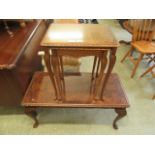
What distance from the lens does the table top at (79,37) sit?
0.91 meters

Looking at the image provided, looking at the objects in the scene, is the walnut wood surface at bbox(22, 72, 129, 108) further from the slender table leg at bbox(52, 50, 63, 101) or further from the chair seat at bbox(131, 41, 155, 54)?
the chair seat at bbox(131, 41, 155, 54)

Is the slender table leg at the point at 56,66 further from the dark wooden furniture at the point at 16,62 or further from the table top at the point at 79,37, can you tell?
the dark wooden furniture at the point at 16,62

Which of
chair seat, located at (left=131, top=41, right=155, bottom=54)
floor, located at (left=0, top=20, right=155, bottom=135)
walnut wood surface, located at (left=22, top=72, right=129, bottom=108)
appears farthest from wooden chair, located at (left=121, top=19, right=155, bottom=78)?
walnut wood surface, located at (left=22, top=72, right=129, bottom=108)

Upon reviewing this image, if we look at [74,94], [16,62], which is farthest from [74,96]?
[16,62]

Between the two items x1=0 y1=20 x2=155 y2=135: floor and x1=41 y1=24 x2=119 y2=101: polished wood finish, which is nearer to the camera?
x1=41 y1=24 x2=119 y2=101: polished wood finish

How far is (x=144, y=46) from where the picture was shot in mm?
2012

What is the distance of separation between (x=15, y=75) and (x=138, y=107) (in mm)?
1362

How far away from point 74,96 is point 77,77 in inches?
10.6

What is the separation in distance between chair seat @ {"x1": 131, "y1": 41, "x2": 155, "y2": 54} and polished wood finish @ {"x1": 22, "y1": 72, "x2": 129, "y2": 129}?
0.70 metres

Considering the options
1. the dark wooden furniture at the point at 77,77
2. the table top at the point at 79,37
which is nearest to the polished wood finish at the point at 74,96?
the dark wooden furniture at the point at 77,77

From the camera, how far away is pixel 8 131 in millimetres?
1469

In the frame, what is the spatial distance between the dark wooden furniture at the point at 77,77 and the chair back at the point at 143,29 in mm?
896

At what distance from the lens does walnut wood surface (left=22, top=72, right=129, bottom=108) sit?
1.28 metres
